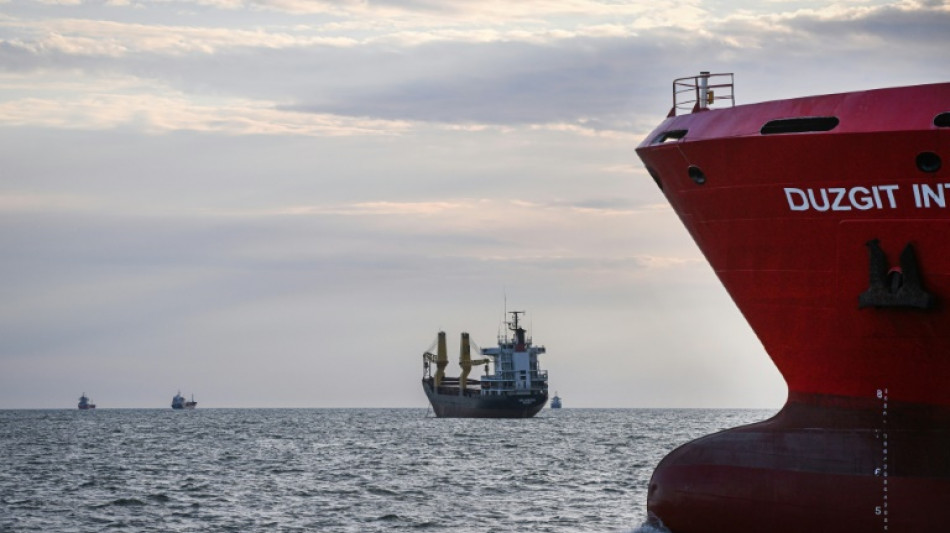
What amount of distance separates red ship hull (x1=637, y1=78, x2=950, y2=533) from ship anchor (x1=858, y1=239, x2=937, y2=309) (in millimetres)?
19

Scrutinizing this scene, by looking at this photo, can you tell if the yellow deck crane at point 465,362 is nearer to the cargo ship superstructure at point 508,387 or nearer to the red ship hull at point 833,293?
the cargo ship superstructure at point 508,387

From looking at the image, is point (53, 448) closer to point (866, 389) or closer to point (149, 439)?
point (149, 439)

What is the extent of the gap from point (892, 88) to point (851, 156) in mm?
1065

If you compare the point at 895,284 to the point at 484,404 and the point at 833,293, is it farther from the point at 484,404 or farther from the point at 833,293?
the point at 484,404

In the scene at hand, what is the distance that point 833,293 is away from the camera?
20.4 m

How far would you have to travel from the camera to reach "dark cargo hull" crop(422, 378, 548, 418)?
125562mm

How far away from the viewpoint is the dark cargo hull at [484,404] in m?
126

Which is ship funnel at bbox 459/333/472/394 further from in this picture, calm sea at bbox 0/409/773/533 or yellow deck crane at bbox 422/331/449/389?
calm sea at bbox 0/409/773/533

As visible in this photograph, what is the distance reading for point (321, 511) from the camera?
36.4 meters

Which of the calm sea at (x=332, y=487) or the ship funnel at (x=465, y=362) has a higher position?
the ship funnel at (x=465, y=362)

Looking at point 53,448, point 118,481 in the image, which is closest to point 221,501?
point 118,481

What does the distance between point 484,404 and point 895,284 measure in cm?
10887

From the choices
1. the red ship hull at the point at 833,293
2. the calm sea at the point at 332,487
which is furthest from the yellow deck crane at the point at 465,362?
the red ship hull at the point at 833,293

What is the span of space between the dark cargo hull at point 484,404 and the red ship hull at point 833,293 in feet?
339
